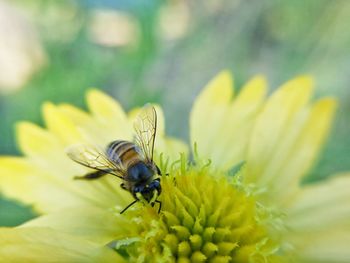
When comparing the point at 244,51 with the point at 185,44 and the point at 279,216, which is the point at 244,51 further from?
the point at 279,216

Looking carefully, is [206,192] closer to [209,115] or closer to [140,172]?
[140,172]

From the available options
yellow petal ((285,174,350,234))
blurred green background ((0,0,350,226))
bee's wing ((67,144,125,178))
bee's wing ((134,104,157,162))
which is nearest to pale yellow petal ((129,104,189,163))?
bee's wing ((134,104,157,162))

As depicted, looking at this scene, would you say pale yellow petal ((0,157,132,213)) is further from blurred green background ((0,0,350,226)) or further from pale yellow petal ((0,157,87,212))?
blurred green background ((0,0,350,226))

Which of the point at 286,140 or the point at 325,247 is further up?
the point at 286,140

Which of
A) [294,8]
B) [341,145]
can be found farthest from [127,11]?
[341,145]

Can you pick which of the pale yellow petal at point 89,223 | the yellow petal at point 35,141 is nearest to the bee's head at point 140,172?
the pale yellow petal at point 89,223

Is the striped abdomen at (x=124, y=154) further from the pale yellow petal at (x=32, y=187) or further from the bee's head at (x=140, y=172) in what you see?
the pale yellow petal at (x=32, y=187)

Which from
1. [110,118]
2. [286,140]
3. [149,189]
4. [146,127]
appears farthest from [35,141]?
[286,140]
